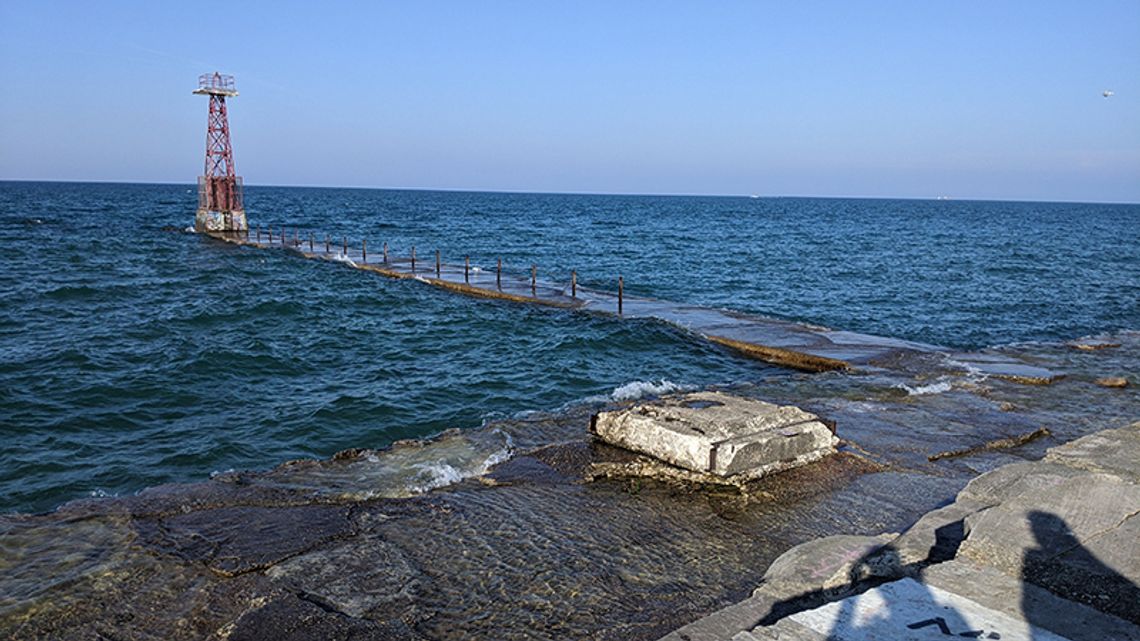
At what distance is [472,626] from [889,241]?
67.8 m

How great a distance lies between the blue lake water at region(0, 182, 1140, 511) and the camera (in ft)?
41.5

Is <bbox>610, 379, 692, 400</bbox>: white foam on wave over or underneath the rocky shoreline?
underneath

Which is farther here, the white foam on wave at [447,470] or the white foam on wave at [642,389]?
the white foam on wave at [642,389]

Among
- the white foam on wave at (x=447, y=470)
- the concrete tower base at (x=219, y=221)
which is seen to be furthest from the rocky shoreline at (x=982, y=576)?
the concrete tower base at (x=219, y=221)

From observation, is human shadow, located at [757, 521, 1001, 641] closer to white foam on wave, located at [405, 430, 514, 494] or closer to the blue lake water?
white foam on wave, located at [405, 430, 514, 494]

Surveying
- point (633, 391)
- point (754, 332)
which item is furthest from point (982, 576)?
point (754, 332)

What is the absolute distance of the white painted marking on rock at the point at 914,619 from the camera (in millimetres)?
4043

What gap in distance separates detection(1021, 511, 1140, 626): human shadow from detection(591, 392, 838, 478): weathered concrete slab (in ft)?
11.8

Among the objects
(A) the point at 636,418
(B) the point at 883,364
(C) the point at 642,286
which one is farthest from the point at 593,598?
(C) the point at 642,286

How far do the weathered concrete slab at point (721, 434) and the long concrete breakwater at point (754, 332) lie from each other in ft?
25.2

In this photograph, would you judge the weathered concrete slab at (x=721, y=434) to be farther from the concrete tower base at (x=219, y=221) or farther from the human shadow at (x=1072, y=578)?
the concrete tower base at (x=219, y=221)

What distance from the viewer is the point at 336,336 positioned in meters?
21.3

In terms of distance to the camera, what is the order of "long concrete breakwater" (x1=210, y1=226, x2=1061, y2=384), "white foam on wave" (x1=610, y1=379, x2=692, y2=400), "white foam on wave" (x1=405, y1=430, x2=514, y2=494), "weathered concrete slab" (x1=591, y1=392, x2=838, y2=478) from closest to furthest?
1. "weathered concrete slab" (x1=591, y1=392, x2=838, y2=478)
2. "white foam on wave" (x1=405, y1=430, x2=514, y2=494)
3. "white foam on wave" (x1=610, y1=379, x2=692, y2=400)
4. "long concrete breakwater" (x1=210, y1=226, x2=1061, y2=384)

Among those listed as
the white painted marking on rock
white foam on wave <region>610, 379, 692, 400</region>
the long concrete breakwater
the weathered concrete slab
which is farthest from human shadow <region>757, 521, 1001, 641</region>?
the long concrete breakwater
